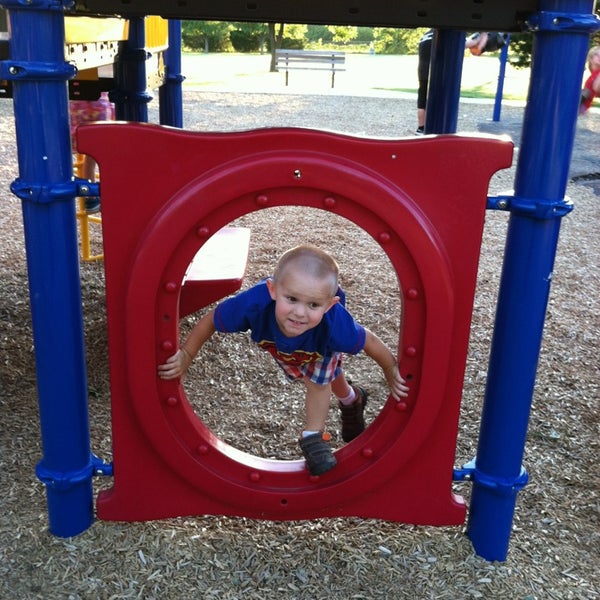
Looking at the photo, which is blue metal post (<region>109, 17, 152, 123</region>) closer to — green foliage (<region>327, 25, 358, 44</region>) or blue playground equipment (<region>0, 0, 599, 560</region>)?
blue playground equipment (<region>0, 0, 599, 560</region>)

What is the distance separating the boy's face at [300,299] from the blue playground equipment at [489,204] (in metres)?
→ 0.48

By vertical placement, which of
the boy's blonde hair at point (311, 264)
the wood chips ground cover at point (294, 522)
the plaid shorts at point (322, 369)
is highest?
the boy's blonde hair at point (311, 264)

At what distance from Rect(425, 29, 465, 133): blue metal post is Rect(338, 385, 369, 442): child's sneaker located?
1006 millimetres

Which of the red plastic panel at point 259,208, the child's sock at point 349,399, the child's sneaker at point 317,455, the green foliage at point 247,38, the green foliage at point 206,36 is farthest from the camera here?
the green foliage at point 247,38

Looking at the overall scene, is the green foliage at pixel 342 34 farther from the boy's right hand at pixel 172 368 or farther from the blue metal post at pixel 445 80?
the boy's right hand at pixel 172 368

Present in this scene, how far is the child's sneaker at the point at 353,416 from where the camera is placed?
2.74 metres

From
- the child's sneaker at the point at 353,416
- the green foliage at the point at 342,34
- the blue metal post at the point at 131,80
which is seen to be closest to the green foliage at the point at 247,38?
the green foliage at the point at 342,34

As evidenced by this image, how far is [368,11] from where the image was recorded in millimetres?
1886

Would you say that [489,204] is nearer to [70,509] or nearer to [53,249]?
[53,249]

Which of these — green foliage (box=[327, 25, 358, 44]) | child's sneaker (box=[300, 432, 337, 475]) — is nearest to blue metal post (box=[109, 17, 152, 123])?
child's sneaker (box=[300, 432, 337, 475])

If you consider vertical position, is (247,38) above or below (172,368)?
above

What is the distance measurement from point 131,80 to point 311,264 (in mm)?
2246

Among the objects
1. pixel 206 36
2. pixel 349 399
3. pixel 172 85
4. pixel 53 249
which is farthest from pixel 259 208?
pixel 206 36

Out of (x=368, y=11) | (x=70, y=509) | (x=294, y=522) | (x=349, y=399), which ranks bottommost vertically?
(x=294, y=522)
